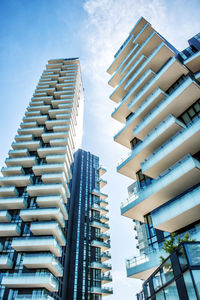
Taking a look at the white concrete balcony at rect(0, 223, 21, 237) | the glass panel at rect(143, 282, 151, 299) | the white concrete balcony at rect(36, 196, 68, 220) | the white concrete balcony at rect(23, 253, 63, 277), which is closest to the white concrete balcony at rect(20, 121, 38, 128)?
the white concrete balcony at rect(36, 196, 68, 220)

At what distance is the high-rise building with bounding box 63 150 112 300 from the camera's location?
41.4 meters

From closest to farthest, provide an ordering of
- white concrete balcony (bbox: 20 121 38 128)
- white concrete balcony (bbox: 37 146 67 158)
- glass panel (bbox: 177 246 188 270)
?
glass panel (bbox: 177 246 188 270) < white concrete balcony (bbox: 37 146 67 158) < white concrete balcony (bbox: 20 121 38 128)

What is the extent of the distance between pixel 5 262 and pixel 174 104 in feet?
95.0

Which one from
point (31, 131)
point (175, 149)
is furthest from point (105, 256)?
point (175, 149)

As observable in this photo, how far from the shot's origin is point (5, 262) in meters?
27.9

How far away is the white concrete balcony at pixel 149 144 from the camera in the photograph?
18.3m

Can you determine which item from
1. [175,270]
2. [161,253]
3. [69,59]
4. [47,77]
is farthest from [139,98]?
[69,59]

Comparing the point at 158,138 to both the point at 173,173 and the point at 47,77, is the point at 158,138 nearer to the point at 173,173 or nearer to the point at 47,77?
Result: the point at 173,173

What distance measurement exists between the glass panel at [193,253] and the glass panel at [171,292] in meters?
2.10

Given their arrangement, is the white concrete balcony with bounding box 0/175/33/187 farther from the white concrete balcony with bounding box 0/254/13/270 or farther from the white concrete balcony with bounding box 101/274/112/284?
the white concrete balcony with bounding box 101/274/112/284

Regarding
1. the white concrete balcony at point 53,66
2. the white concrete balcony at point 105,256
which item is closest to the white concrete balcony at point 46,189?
the white concrete balcony at point 105,256

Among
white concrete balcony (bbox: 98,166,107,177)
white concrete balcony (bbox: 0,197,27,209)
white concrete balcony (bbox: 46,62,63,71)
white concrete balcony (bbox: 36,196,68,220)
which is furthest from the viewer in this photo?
white concrete balcony (bbox: 98,166,107,177)

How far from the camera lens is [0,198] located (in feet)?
113

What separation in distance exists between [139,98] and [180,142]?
9.14 meters
